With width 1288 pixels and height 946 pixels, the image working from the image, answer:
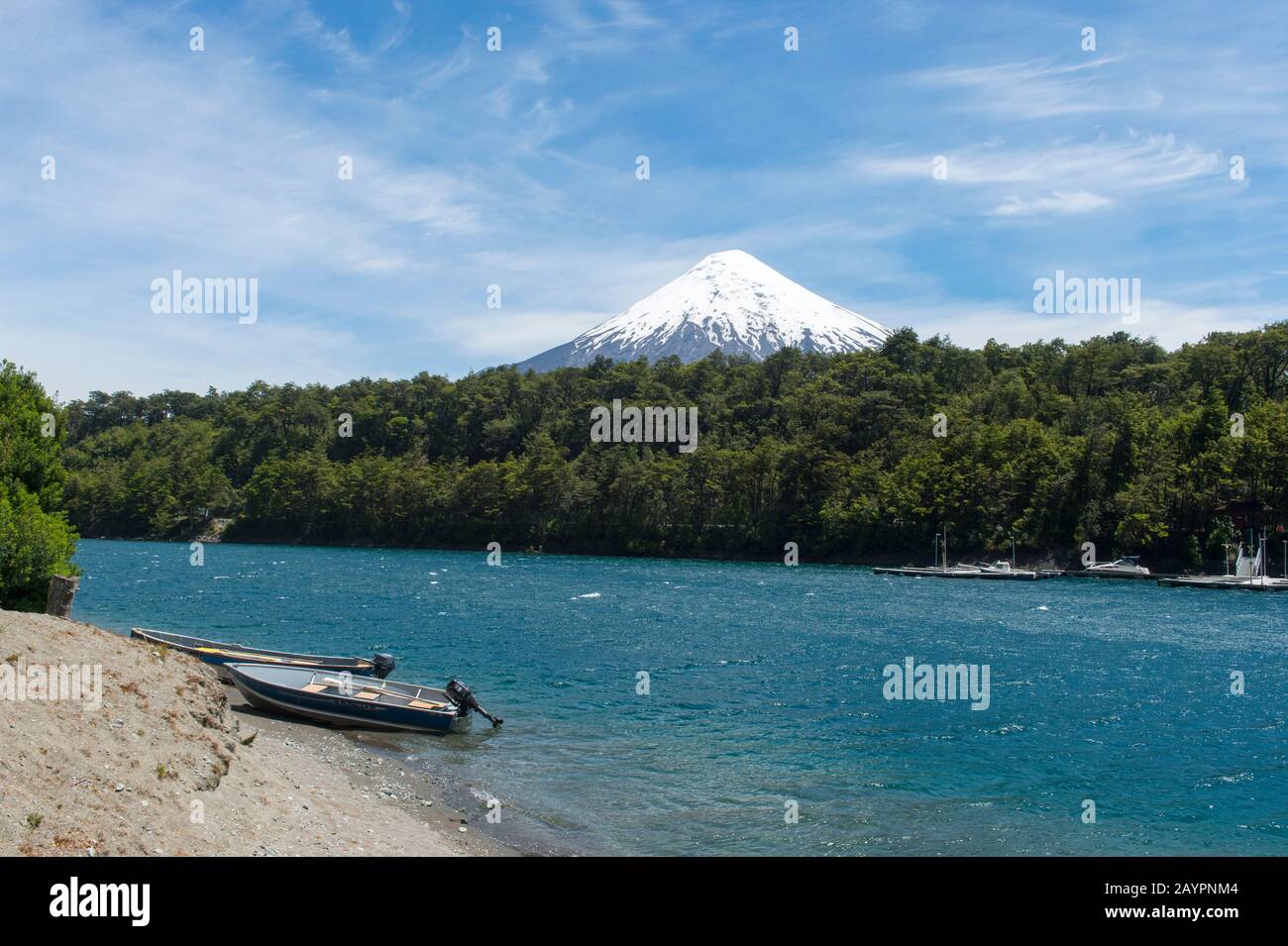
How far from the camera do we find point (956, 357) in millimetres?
166250

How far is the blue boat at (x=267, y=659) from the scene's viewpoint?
3108 centimetres

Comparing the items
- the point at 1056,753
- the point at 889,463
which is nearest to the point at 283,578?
the point at 1056,753

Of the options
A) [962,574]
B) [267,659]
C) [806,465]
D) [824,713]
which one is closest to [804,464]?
[806,465]

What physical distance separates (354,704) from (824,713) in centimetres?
1502

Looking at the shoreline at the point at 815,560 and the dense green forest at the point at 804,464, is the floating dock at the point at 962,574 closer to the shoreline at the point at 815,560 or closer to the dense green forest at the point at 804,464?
the shoreline at the point at 815,560

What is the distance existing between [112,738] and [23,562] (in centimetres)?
1681

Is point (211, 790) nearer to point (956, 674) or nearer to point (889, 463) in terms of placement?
point (956, 674)

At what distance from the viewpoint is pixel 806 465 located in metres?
141

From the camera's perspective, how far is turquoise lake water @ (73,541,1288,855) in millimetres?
20000

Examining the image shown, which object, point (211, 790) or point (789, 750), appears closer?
point (211, 790)

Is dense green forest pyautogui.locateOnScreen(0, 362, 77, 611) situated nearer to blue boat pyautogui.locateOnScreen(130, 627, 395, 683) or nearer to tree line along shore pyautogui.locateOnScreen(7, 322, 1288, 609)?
blue boat pyautogui.locateOnScreen(130, 627, 395, 683)

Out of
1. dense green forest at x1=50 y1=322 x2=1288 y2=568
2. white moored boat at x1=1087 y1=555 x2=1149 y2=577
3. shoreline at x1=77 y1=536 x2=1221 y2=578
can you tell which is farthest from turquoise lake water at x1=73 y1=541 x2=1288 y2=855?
dense green forest at x1=50 y1=322 x2=1288 y2=568

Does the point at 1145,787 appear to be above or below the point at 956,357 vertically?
below

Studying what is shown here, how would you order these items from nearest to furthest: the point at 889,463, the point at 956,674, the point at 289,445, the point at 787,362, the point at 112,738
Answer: the point at 112,738 → the point at 956,674 → the point at 889,463 → the point at 787,362 → the point at 289,445
